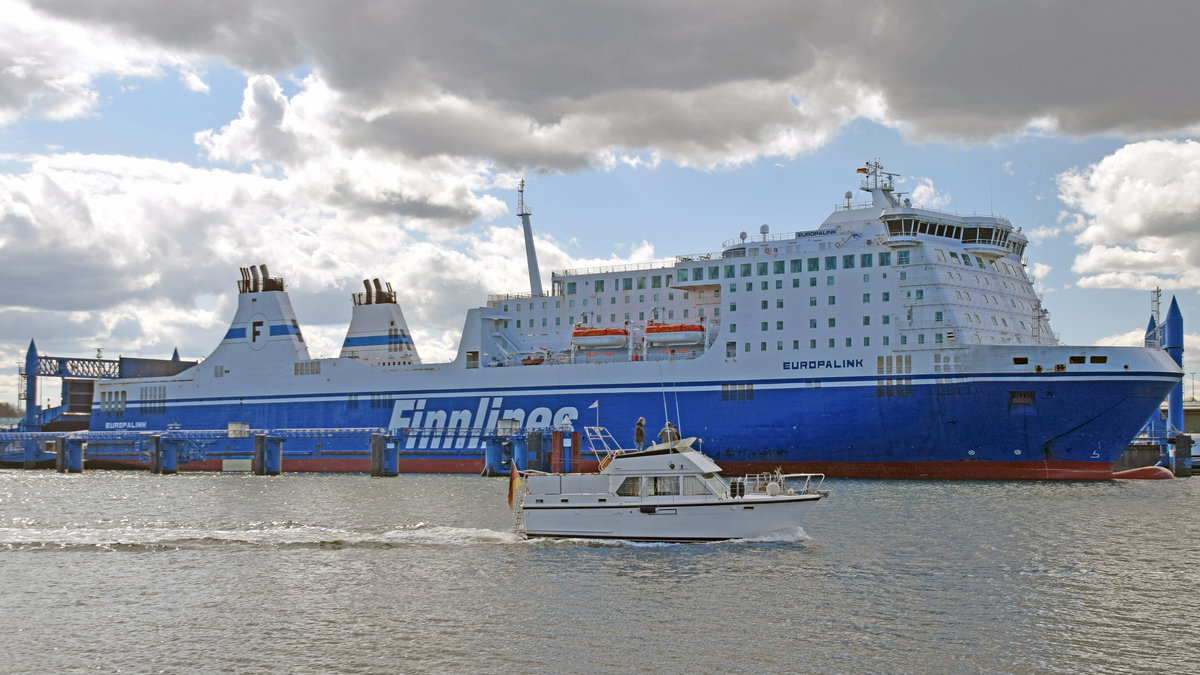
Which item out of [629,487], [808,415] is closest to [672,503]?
[629,487]

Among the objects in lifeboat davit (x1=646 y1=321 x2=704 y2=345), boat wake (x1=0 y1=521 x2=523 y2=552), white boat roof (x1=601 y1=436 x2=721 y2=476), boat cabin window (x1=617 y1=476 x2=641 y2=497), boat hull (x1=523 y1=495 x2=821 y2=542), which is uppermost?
lifeboat davit (x1=646 y1=321 x2=704 y2=345)

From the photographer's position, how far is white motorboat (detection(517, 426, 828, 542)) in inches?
1031

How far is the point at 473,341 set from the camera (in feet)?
195

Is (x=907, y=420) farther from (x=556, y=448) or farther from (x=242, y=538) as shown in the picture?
(x=242, y=538)

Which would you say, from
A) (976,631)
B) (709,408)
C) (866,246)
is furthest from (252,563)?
(866,246)

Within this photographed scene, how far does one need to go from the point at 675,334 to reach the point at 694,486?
89.6 ft

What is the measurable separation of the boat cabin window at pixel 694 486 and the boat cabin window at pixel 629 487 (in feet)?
3.67

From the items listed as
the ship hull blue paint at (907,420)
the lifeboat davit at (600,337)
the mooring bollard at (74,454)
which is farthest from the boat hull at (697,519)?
the mooring bollard at (74,454)

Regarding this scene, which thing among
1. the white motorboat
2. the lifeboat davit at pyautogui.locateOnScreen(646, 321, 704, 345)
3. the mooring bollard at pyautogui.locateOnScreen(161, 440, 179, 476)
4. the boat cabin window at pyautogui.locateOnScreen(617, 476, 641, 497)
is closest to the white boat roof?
the white motorboat

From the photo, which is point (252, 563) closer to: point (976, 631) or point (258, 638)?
point (258, 638)

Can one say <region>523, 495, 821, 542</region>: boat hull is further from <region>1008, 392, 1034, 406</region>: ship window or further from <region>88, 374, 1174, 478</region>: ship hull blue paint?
<region>1008, 392, 1034, 406</region>: ship window

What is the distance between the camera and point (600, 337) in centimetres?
5519

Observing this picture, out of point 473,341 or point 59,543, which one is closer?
point 59,543

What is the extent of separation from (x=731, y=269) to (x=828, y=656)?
3582 centimetres
